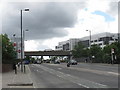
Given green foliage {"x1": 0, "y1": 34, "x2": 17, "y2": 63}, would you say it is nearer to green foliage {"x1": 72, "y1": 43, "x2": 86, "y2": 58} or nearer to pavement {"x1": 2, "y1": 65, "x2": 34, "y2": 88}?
pavement {"x1": 2, "y1": 65, "x2": 34, "y2": 88}

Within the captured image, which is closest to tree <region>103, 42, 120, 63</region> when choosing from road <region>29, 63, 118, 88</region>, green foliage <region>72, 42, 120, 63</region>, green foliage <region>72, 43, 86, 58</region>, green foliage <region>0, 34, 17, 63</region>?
green foliage <region>72, 42, 120, 63</region>

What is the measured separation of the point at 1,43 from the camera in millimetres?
41812

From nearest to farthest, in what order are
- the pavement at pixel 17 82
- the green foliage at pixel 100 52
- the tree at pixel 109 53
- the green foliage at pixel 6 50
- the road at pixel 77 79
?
the road at pixel 77 79 < the pavement at pixel 17 82 < the green foliage at pixel 6 50 < the tree at pixel 109 53 < the green foliage at pixel 100 52

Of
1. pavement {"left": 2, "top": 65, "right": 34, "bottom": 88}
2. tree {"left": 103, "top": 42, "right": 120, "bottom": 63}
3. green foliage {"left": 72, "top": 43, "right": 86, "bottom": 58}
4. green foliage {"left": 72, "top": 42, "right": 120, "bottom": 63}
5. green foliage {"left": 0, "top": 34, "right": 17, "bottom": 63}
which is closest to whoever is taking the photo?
pavement {"left": 2, "top": 65, "right": 34, "bottom": 88}

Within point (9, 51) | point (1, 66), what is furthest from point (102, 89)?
point (9, 51)

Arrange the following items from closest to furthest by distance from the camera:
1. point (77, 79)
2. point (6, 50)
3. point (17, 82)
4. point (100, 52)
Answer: point (17, 82) → point (77, 79) → point (6, 50) → point (100, 52)

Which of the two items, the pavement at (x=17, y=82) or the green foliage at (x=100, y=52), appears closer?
the pavement at (x=17, y=82)

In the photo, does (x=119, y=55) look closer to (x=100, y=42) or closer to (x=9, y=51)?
(x=9, y=51)

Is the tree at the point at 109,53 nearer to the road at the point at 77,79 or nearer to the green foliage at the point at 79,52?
the green foliage at the point at 79,52

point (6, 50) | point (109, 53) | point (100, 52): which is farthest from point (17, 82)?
point (100, 52)

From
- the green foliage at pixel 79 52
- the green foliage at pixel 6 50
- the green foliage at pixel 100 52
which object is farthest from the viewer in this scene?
the green foliage at pixel 79 52

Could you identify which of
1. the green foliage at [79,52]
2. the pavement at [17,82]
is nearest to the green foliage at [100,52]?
the green foliage at [79,52]

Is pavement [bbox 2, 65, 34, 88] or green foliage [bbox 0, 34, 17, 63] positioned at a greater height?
green foliage [bbox 0, 34, 17, 63]

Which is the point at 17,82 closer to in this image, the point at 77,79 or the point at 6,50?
the point at 77,79
